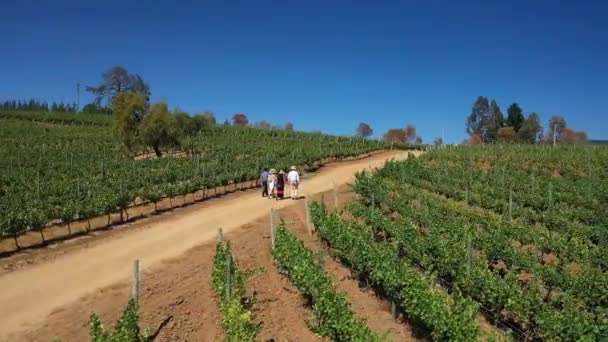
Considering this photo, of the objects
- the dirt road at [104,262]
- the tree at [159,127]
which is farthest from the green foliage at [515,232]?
the tree at [159,127]

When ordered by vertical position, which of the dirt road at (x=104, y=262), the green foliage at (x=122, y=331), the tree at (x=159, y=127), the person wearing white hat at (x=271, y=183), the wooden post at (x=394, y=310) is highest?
the tree at (x=159, y=127)

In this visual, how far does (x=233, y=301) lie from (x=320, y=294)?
6.24 feet

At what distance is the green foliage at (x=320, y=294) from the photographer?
10523 mm

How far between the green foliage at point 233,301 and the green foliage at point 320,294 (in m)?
1.28

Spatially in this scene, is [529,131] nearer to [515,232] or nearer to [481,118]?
[481,118]

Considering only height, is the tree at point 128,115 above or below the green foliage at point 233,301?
above

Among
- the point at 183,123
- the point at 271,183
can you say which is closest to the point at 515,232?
the point at 271,183

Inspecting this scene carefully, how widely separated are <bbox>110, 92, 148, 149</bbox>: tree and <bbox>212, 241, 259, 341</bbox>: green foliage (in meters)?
32.1

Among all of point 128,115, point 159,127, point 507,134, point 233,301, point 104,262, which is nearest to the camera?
point 233,301

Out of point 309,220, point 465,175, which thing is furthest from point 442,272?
point 465,175

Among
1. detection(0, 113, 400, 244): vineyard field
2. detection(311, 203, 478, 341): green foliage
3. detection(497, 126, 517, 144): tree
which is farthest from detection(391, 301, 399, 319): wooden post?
detection(497, 126, 517, 144): tree

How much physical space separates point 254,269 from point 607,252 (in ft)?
32.9

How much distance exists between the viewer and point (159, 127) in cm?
4416

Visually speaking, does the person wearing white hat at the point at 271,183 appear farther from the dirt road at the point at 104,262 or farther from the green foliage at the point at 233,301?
the green foliage at the point at 233,301
